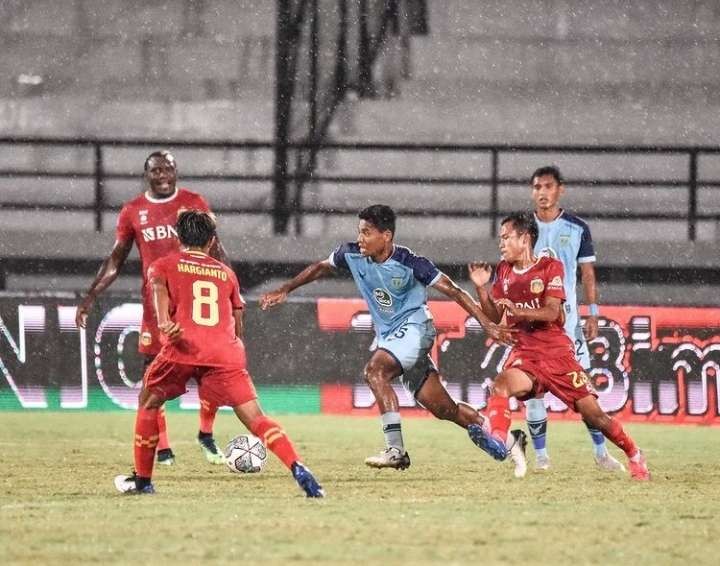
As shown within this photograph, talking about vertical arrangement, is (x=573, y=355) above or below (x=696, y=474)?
above

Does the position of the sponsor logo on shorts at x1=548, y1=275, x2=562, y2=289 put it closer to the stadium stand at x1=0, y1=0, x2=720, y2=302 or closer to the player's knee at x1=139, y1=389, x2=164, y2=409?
the player's knee at x1=139, y1=389, x2=164, y2=409

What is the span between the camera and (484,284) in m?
8.53

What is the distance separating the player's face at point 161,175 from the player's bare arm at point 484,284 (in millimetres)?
2199

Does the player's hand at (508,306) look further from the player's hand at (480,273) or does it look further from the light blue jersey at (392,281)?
the light blue jersey at (392,281)

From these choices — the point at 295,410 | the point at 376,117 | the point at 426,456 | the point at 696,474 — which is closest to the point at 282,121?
the point at 376,117

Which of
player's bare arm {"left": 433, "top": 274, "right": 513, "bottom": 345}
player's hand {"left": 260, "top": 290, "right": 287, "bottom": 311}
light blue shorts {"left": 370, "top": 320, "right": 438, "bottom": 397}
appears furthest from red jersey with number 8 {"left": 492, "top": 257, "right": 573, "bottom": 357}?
player's hand {"left": 260, "top": 290, "right": 287, "bottom": 311}

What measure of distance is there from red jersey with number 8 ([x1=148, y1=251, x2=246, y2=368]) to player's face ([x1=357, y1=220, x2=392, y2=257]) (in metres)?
1.54

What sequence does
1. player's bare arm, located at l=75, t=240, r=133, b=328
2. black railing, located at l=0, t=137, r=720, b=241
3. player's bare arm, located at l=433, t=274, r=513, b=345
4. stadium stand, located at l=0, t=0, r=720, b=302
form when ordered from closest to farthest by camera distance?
player's bare arm, located at l=433, t=274, r=513, b=345
player's bare arm, located at l=75, t=240, r=133, b=328
black railing, located at l=0, t=137, r=720, b=241
stadium stand, located at l=0, t=0, r=720, b=302

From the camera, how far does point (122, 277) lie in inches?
751

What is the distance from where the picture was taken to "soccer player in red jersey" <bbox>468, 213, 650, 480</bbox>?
8.70 metres

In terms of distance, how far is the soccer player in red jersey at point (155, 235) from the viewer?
9789mm

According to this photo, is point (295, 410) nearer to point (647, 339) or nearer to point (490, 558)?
point (647, 339)

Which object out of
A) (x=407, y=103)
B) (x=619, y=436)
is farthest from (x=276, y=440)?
(x=407, y=103)

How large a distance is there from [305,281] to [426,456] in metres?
1.85
